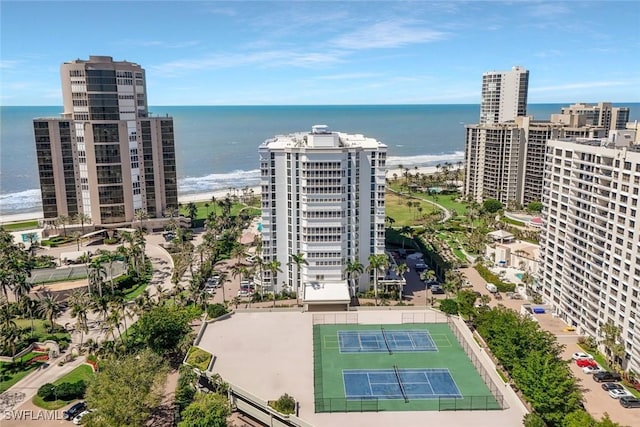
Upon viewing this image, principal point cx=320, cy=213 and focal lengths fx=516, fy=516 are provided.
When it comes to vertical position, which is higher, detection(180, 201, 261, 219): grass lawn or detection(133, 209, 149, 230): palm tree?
detection(133, 209, 149, 230): palm tree

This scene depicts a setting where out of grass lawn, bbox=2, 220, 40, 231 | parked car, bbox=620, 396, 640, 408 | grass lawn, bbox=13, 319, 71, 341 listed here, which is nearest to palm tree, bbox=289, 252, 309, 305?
grass lawn, bbox=13, 319, 71, 341

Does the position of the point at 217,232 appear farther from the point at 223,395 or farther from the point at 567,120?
the point at 567,120

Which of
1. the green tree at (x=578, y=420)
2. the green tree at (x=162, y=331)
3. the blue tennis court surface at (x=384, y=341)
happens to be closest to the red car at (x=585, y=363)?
the blue tennis court surface at (x=384, y=341)

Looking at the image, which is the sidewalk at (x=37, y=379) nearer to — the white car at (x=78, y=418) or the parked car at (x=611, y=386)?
the white car at (x=78, y=418)

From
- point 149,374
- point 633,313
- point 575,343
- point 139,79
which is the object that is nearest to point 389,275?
point 575,343

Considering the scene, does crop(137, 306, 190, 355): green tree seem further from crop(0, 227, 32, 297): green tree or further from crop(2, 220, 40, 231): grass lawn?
crop(2, 220, 40, 231): grass lawn

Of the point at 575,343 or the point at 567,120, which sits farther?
the point at 567,120
